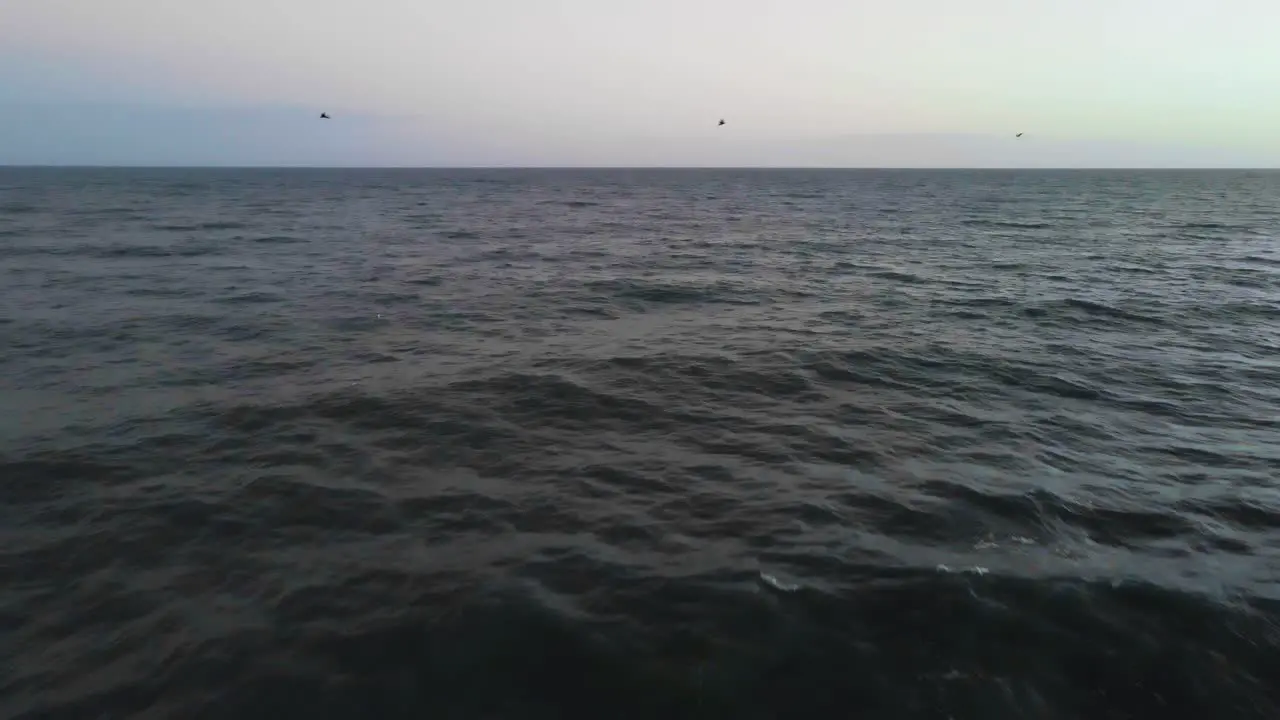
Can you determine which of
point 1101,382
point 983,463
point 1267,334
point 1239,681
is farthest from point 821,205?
point 1239,681

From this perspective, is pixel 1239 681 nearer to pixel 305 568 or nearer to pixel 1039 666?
pixel 1039 666

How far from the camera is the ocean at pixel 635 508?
8.95 meters

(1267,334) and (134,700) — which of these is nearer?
(134,700)

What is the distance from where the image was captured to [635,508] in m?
13.2

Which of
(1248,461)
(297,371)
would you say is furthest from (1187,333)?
(297,371)

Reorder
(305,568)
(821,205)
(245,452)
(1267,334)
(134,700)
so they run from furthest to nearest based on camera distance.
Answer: (821,205)
(1267,334)
(245,452)
(305,568)
(134,700)

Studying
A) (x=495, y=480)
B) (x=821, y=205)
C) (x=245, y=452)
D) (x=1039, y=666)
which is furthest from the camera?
(x=821, y=205)

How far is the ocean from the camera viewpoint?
895 centimetres

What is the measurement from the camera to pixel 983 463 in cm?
1496

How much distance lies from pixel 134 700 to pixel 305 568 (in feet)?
9.89

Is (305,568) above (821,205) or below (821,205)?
below

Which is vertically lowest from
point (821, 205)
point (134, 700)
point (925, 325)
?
point (134, 700)

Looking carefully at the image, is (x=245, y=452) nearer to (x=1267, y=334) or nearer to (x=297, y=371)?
(x=297, y=371)

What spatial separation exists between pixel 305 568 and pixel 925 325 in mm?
24454
